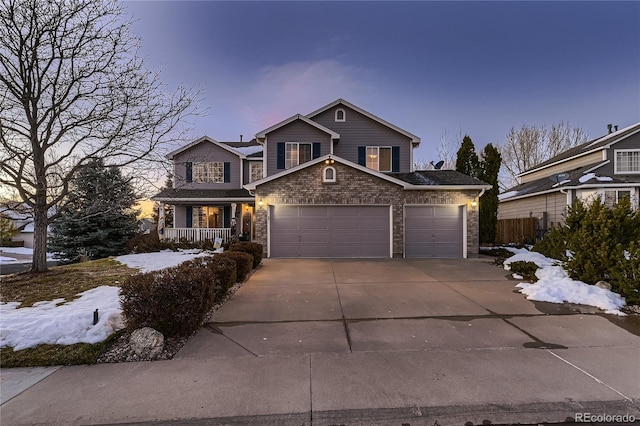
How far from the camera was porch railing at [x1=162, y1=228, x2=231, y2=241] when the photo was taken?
15867 millimetres

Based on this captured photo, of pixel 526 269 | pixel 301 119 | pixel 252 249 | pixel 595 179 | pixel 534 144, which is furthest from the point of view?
pixel 534 144

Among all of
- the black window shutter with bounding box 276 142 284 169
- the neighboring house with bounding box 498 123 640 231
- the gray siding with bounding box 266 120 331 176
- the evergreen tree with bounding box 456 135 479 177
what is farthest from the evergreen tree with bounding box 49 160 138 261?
the neighboring house with bounding box 498 123 640 231

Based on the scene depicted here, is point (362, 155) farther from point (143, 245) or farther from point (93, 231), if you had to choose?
point (93, 231)

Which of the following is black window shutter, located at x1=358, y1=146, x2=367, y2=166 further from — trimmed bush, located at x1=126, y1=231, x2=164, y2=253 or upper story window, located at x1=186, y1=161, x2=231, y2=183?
trimmed bush, located at x1=126, y1=231, x2=164, y2=253

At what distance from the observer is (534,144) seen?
2833 cm

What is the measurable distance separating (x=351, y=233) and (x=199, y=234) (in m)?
8.55

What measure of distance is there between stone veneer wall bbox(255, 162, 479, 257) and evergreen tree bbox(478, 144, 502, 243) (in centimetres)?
403

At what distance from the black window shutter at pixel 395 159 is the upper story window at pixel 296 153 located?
178 inches

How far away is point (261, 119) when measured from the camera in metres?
21.0

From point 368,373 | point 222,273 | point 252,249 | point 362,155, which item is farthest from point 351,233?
point 368,373

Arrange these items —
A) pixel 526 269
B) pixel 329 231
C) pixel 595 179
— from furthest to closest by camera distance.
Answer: pixel 595 179 < pixel 329 231 < pixel 526 269

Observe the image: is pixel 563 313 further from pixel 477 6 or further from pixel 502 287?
pixel 477 6

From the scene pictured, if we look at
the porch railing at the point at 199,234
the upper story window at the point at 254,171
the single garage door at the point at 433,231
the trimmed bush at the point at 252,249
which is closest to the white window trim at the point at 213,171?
the upper story window at the point at 254,171

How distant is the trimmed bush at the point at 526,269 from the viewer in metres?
8.12
